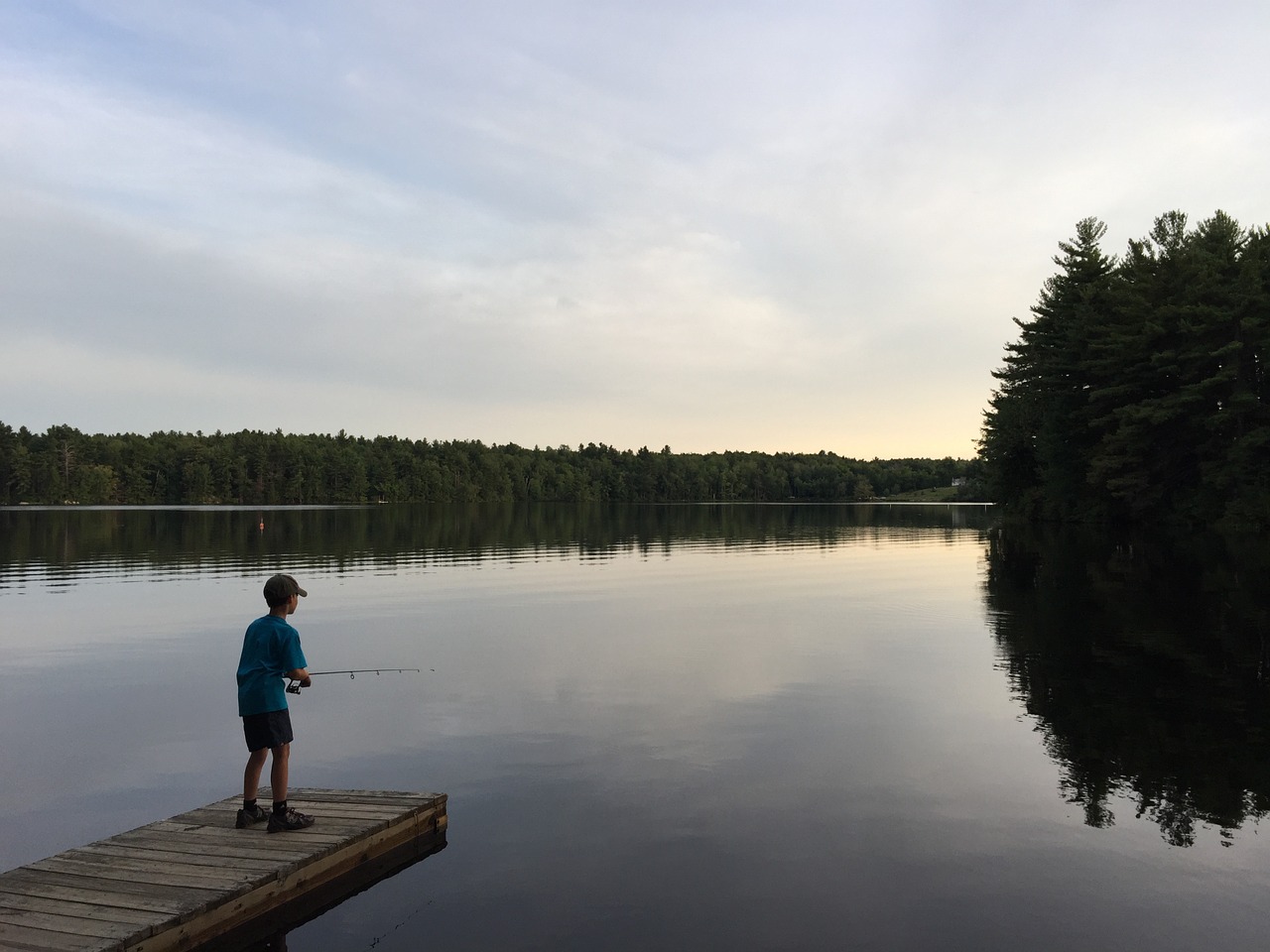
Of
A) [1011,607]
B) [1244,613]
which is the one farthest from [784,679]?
[1244,613]

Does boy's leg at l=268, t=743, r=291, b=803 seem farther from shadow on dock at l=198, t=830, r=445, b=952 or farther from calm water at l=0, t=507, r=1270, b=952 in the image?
calm water at l=0, t=507, r=1270, b=952

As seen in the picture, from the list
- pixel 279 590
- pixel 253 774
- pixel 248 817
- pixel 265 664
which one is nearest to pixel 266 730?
pixel 253 774

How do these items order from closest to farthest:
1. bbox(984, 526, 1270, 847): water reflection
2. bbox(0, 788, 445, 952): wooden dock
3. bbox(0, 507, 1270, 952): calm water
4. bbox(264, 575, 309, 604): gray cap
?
bbox(0, 788, 445, 952): wooden dock
bbox(0, 507, 1270, 952): calm water
bbox(264, 575, 309, 604): gray cap
bbox(984, 526, 1270, 847): water reflection

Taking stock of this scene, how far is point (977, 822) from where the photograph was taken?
9.55 m

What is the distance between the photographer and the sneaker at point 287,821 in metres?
8.37

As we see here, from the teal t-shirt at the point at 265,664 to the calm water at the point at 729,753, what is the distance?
6.97 ft

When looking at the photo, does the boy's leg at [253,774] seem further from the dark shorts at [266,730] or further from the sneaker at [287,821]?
the sneaker at [287,821]

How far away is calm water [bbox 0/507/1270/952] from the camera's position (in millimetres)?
7625

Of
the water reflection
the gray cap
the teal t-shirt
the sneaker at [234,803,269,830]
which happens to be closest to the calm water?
the water reflection

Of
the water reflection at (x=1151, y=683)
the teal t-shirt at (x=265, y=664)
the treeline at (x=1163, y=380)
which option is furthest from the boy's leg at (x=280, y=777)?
the treeline at (x=1163, y=380)

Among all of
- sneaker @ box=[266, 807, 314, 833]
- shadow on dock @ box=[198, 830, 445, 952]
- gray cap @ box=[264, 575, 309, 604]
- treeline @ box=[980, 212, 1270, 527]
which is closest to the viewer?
shadow on dock @ box=[198, 830, 445, 952]

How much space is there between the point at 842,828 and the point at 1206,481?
188ft

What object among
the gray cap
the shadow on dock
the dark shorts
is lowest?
the shadow on dock

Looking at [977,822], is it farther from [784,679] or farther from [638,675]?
[638,675]
